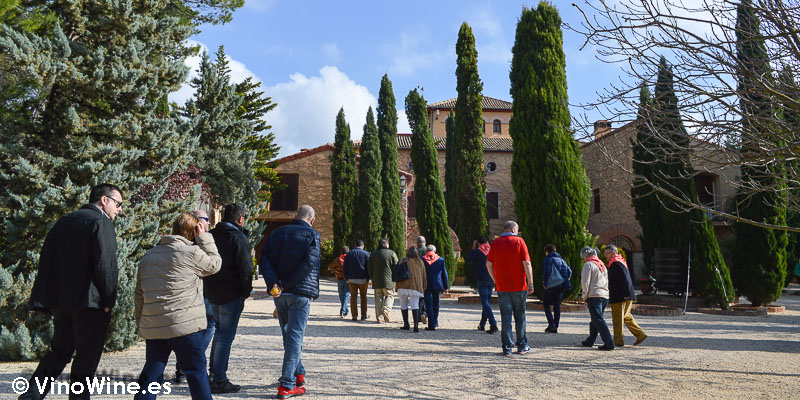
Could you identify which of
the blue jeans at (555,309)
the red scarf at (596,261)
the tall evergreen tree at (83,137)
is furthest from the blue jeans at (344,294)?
the red scarf at (596,261)

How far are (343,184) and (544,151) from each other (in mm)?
16210

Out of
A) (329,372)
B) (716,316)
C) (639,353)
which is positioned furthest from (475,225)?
(329,372)

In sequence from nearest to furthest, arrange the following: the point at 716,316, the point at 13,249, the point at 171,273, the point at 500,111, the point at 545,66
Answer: the point at 171,273, the point at 13,249, the point at 716,316, the point at 545,66, the point at 500,111

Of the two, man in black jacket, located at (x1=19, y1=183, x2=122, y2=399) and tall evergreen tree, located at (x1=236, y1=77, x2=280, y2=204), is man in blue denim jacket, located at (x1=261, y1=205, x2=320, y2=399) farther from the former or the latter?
tall evergreen tree, located at (x1=236, y1=77, x2=280, y2=204)

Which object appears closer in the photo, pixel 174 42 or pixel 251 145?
pixel 174 42

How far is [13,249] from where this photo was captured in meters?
6.90

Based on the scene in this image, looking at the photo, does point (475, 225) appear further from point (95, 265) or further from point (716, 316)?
point (95, 265)

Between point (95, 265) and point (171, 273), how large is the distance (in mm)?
781

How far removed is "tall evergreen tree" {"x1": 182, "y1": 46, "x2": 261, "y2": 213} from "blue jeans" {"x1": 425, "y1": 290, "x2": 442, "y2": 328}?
5083 millimetres

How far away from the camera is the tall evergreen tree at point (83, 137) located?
6.64 metres

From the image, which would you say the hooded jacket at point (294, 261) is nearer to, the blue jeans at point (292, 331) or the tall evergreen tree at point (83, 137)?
the blue jeans at point (292, 331)

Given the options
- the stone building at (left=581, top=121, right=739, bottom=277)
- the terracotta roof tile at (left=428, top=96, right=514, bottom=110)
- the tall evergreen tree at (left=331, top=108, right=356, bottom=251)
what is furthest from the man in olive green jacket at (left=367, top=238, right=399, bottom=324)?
the terracotta roof tile at (left=428, top=96, right=514, bottom=110)

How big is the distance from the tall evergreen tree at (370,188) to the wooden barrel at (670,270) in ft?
45.5

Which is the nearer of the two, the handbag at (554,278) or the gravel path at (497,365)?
the gravel path at (497,365)
